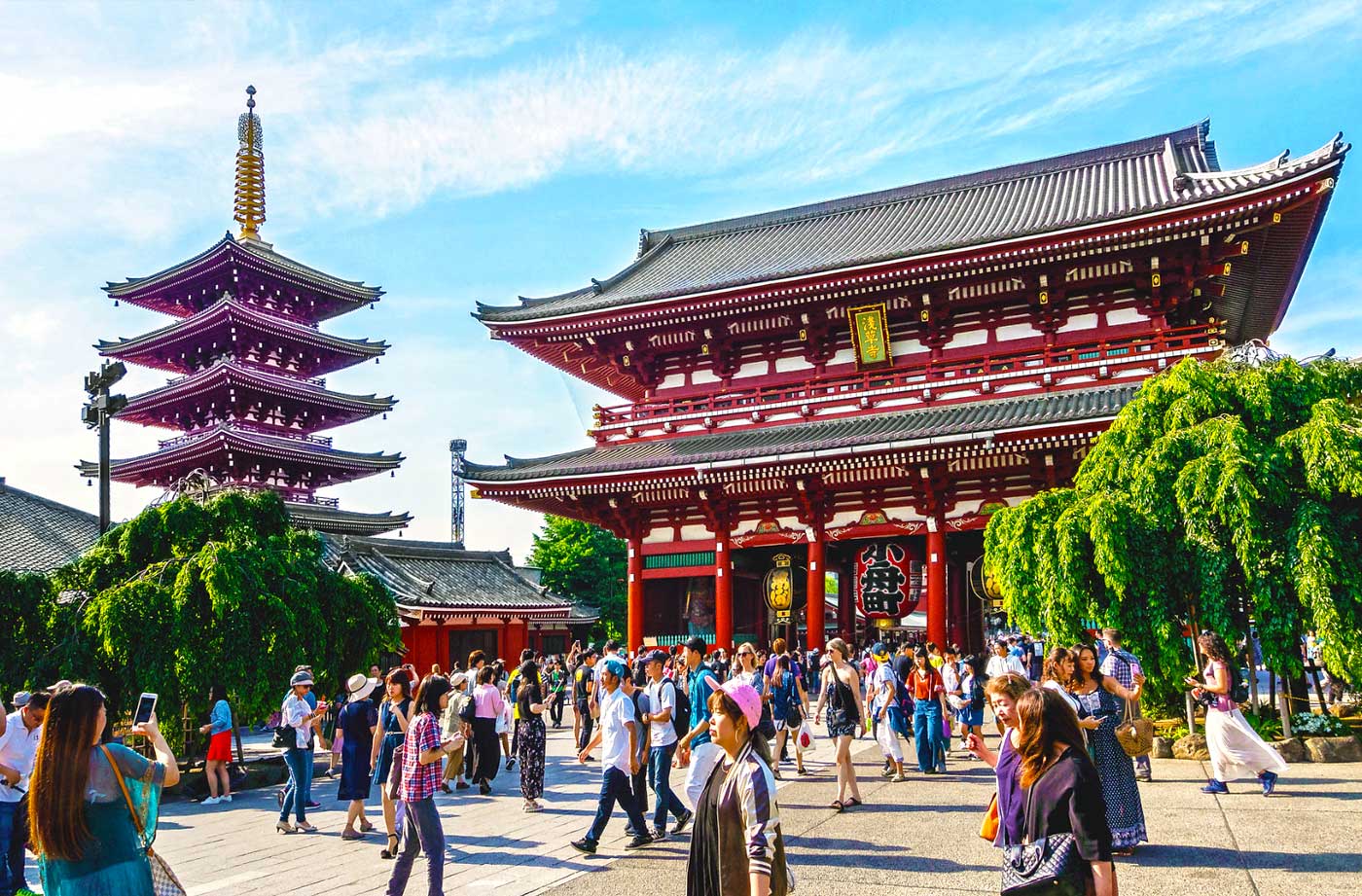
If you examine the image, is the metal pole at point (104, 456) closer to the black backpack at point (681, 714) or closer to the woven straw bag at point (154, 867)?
the black backpack at point (681, 714)

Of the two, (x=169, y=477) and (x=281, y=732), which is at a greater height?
(x=169, y=477)

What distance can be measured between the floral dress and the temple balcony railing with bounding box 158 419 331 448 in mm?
35471

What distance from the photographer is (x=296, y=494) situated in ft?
132

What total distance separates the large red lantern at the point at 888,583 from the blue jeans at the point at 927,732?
9318 mm

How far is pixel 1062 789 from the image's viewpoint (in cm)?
412

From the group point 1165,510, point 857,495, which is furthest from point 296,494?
point 1165,510

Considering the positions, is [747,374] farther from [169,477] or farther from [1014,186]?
[169,477]

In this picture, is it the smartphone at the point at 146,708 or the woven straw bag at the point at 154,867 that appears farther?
the smartphone at the point at 146,708

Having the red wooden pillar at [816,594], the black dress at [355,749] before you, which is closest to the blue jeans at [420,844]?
the black dress at [355,749]

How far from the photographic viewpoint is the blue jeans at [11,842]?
7664 mm

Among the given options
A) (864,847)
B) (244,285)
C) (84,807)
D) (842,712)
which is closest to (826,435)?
(842,712)

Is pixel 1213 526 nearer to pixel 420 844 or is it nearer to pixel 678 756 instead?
pixel 678 756

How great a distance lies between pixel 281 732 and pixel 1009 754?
8.42m

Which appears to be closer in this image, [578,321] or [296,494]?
[578,321]
